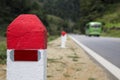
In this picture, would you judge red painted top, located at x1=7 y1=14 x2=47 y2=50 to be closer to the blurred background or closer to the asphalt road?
the asphalt road

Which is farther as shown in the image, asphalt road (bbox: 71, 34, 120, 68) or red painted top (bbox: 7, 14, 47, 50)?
asphalt road (bbox: 71, 34, 120, 68)

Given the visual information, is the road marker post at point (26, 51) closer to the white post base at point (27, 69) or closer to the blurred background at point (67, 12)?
the white post base at point (27, 69)

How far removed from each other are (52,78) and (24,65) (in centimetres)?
541

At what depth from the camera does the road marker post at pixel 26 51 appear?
19.4 feet

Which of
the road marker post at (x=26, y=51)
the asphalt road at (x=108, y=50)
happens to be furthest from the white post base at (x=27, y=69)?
the asphalt road at (x=108, y=50)

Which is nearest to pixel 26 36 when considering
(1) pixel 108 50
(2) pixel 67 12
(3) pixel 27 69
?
(3) pixel 27 69

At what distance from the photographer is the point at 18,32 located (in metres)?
6.00

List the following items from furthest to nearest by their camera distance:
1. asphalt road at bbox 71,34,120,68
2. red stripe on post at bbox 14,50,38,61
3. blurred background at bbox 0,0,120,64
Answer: blurred background at bbox 0,0,120,64 < asphalt road at bbox 71,34,120,68 < red stripe on post at bbox 14,50,38,61

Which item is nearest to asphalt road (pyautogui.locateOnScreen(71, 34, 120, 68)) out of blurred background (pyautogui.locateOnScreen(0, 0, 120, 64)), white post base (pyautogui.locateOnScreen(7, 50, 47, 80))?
white post base (pyautogui.locateOnScreen(7, 50, 47, 80))

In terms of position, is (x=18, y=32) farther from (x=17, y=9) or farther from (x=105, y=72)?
(x=17, y=9)

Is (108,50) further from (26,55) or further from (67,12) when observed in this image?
(67,12)

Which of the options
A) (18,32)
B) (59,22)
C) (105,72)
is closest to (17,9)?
(59,22)

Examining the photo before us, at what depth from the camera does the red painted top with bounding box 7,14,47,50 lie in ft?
19.5

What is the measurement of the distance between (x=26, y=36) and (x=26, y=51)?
223 mm
